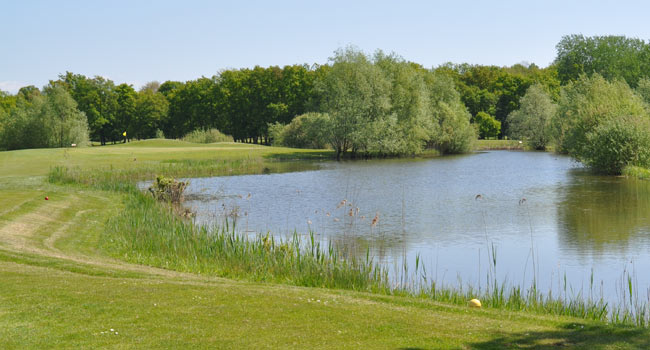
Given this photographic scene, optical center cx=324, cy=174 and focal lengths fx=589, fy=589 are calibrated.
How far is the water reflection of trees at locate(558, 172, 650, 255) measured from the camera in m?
17.8

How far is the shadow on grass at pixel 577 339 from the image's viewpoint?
6934 mm

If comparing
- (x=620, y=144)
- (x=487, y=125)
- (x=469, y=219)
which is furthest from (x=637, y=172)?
(x=487, y=125)

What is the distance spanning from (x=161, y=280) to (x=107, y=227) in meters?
8.89

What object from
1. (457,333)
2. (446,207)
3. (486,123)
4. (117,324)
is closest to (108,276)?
(117,324)

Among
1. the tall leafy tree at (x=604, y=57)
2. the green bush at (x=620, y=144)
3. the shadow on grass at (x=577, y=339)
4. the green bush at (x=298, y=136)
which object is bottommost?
the shadow on grass at (x=577, y=339)

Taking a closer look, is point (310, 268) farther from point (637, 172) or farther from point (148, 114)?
point (148, 114)

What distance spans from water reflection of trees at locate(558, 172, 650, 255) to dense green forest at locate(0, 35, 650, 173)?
6.78 metres

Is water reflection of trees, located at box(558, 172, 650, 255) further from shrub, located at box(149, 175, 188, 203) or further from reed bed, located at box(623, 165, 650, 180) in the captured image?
shrub, located at box(149, 175, 188, 203)

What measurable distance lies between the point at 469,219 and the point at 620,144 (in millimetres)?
19515

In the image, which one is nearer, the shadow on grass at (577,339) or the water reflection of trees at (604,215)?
the shadow on grass at (577,339)

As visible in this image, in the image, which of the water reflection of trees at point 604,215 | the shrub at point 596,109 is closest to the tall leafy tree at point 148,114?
the shrub at point 596,109

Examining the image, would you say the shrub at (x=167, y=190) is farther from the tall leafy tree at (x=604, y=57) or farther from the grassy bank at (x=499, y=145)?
the tall leafy tree at (x=604, y=57)

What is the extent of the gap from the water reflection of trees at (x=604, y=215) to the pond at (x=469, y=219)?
1.4 inches

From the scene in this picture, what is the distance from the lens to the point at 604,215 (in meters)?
22.9
